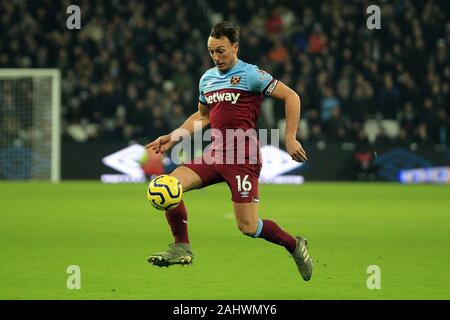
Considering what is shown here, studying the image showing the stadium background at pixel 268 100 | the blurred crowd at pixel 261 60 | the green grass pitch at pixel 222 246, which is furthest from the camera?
the blurred crowd at pixel 261 60

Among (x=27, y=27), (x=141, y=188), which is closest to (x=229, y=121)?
(x=141, y=188)

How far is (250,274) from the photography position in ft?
26.7

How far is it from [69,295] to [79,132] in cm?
1559

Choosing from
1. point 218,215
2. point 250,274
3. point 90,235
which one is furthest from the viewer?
point 218,215

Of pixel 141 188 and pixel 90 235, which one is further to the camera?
pixel 141 188

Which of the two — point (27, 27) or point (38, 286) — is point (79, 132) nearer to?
point (27, 27)

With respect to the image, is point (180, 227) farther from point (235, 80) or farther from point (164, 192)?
point (235, 80)

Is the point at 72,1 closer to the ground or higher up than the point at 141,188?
higher up

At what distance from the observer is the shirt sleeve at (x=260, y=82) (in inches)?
297

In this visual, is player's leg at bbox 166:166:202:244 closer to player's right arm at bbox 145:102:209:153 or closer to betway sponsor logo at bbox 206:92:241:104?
player's right arm at bbox 145:102:209:153

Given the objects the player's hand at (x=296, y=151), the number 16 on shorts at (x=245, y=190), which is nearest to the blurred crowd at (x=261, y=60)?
the number 16 on shorts at (x=245, y=190)

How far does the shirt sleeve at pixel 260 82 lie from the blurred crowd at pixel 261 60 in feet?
43.3

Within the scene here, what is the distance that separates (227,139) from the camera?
7691 mm

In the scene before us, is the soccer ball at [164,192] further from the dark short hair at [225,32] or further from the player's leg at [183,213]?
the dark short hair at [225,32]
